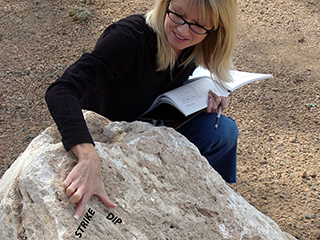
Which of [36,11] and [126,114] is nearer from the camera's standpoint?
[126,114]

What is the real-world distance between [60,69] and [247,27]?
2618mm

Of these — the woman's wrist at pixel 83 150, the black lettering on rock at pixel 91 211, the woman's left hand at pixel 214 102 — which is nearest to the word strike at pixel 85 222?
the black lettering on rock at pixel 91 211

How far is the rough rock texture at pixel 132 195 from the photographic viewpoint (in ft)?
4.51

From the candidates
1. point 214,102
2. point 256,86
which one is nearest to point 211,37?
point 214,102

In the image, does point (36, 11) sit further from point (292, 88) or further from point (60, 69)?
point (292, 88)

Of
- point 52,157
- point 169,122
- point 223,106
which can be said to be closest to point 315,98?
point 223,106

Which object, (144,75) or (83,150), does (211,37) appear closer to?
(144,75)

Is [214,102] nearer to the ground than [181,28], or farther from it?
nearer to the ground

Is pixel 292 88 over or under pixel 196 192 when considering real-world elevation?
under

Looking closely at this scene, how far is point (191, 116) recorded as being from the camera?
2.27 m

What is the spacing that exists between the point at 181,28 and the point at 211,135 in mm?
765

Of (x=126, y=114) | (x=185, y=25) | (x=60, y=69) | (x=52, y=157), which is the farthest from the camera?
(x=60, y=69)

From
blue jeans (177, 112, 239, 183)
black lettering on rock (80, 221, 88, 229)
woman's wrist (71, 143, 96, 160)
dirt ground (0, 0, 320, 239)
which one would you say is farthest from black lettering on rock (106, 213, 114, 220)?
dirt ground (0, 0, 320, 239)

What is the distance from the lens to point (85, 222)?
1.38 metres
